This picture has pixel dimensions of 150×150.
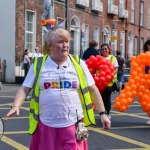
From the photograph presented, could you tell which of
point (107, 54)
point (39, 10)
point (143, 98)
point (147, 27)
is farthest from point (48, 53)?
point (147, 27)

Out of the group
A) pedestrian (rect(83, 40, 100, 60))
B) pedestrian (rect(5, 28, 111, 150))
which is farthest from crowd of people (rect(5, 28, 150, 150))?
pedestrian (rect(83, 40, 100, 60))

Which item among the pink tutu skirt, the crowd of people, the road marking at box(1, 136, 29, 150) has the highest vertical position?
the crowd of people

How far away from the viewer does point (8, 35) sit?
81.9ft

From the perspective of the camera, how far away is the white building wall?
24688 millimetres

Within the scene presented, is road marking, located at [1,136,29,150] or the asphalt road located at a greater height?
road marking, located at [1,136,29,150]

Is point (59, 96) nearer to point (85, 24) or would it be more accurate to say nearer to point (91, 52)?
point (91, 52)

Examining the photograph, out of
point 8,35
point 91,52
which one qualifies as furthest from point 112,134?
point 8,35

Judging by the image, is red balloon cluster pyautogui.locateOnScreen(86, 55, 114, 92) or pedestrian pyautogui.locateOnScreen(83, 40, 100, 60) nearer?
red balloon cluster pyautogui.locateOnScreen(86, 55, 114, 92)

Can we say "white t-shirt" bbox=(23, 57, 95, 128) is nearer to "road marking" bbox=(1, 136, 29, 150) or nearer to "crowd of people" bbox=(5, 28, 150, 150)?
"crowd of people" bbox=(5, 28, 150, 150)

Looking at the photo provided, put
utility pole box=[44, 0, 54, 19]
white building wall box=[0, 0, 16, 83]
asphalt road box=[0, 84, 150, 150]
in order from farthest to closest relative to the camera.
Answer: white building wall box=[0, 0, 16, 83]
utility pole box=[44, 0, 54, 19]
asphalt road box=[0, 84, 150, 150]

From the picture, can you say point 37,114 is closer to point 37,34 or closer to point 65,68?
point 65,68

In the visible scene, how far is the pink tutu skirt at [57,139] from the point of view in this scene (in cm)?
481

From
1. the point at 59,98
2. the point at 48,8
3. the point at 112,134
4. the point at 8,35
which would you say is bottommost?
the point at 112,134

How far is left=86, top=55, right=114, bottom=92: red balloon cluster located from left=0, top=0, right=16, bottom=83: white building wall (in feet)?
45.9
